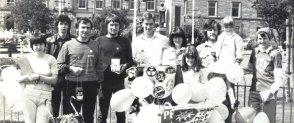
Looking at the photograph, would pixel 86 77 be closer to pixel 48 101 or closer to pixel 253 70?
pixel 48 101

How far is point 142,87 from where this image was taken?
3.58 metres

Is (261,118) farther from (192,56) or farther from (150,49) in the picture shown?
(150,49)

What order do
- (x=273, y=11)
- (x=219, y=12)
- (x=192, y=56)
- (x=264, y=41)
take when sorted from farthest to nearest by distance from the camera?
(x=219, y=12) < (x=273, y=11) < (x=264, y=41) < (x=192, y=56)

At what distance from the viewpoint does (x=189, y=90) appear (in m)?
3.73

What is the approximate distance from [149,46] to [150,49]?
4cm

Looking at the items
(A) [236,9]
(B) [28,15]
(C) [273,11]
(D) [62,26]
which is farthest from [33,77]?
(A) [236,9]

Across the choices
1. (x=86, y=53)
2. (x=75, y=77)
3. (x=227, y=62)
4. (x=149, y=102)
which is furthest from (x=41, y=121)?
(x=227, y=62)

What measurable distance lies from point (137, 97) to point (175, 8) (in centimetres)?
3535

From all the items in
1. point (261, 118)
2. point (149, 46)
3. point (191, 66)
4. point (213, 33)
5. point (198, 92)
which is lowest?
point (261, 118)

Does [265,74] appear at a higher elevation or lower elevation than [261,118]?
higher

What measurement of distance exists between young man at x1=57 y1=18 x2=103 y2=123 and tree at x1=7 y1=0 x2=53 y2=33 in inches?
909

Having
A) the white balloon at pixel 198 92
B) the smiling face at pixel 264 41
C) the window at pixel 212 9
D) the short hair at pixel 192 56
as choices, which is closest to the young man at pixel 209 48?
the short hair at pixel 192 56

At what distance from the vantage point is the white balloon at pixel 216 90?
4023 millimetres

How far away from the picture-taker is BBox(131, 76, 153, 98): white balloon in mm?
3570
